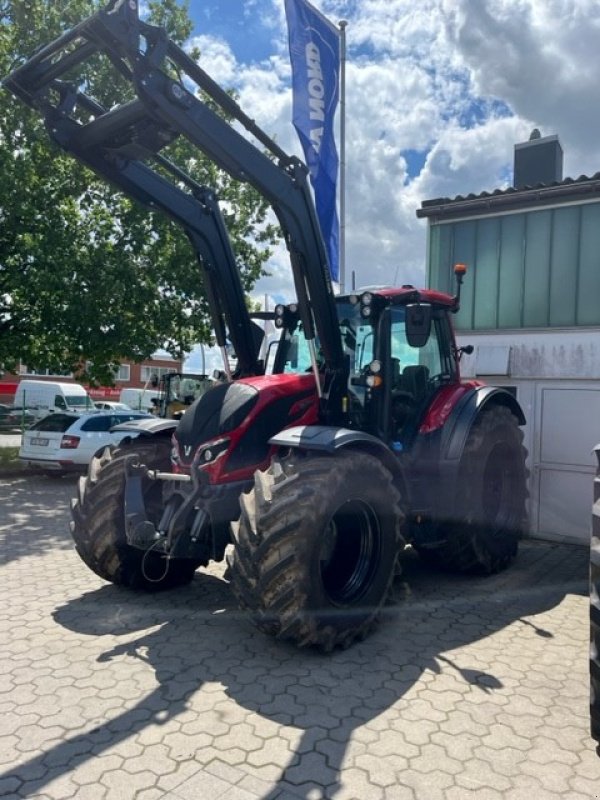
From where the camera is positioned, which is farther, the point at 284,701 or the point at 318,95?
the point at 318,95

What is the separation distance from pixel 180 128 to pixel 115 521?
9.97ft

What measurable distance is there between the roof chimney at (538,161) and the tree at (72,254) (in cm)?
690

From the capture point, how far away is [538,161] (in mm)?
9688

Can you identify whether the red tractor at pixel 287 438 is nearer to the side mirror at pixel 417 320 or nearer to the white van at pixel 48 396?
the side mirror at pixel 417 320

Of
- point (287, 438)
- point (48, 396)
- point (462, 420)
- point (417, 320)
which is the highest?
point (417, 320)

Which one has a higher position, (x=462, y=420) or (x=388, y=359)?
(x=388, y=359)

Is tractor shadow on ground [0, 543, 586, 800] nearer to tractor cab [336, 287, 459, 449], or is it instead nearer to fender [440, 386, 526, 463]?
fender [440, 386, 526, 463]

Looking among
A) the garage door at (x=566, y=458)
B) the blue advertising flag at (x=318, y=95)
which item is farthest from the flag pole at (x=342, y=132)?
the garage door at (x=566, y=458)

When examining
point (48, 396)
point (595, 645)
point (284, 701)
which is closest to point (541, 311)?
point (595, 645)

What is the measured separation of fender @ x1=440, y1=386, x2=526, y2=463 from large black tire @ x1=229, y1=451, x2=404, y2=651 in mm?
1111

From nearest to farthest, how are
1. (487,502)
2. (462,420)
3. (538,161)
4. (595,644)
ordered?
(595,644), (462,420), (487,502), (538,161)

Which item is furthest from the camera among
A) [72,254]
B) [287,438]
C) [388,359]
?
[72,254]

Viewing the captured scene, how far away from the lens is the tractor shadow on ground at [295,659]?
3.18m

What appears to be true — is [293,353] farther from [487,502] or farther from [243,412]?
[487,502]
